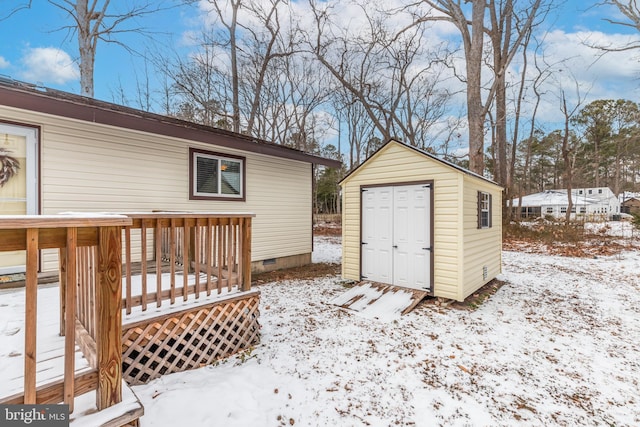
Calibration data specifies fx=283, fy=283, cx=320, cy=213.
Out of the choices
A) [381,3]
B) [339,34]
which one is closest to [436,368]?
[381,3]

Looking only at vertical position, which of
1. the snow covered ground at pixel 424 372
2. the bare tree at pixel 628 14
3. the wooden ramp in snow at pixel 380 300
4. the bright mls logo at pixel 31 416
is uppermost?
the bare tree at pixel 628 14

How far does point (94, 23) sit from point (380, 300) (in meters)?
13.2

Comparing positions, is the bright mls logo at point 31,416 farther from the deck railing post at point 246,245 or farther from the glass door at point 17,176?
the glass door at point 17,176

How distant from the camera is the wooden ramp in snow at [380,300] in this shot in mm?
4738

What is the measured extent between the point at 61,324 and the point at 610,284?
10188 mm

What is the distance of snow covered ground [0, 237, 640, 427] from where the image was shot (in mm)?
2420

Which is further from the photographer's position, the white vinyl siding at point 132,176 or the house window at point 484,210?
the house window at point 484,210

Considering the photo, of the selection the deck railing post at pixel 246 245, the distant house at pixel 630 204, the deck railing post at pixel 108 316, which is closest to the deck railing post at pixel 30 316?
the deck railing post at pixel 108 316

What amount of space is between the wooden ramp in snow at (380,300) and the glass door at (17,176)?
5.08 meters

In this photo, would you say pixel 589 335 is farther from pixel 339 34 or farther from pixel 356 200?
pixel 339 34

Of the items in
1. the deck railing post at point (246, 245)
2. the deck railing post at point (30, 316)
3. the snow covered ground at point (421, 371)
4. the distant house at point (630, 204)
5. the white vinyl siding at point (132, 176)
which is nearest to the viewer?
the deck railing post at point (30, 316)

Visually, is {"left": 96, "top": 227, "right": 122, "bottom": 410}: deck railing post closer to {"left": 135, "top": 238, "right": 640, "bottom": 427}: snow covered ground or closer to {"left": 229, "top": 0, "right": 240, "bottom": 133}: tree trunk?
{"left": 135, "top": 238, "right": 640, "bottom": 427}: snow covered ground

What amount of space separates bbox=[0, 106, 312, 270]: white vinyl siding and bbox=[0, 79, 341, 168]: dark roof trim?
1.28 ft

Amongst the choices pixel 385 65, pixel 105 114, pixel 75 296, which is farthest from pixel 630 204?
pixel 75 296
